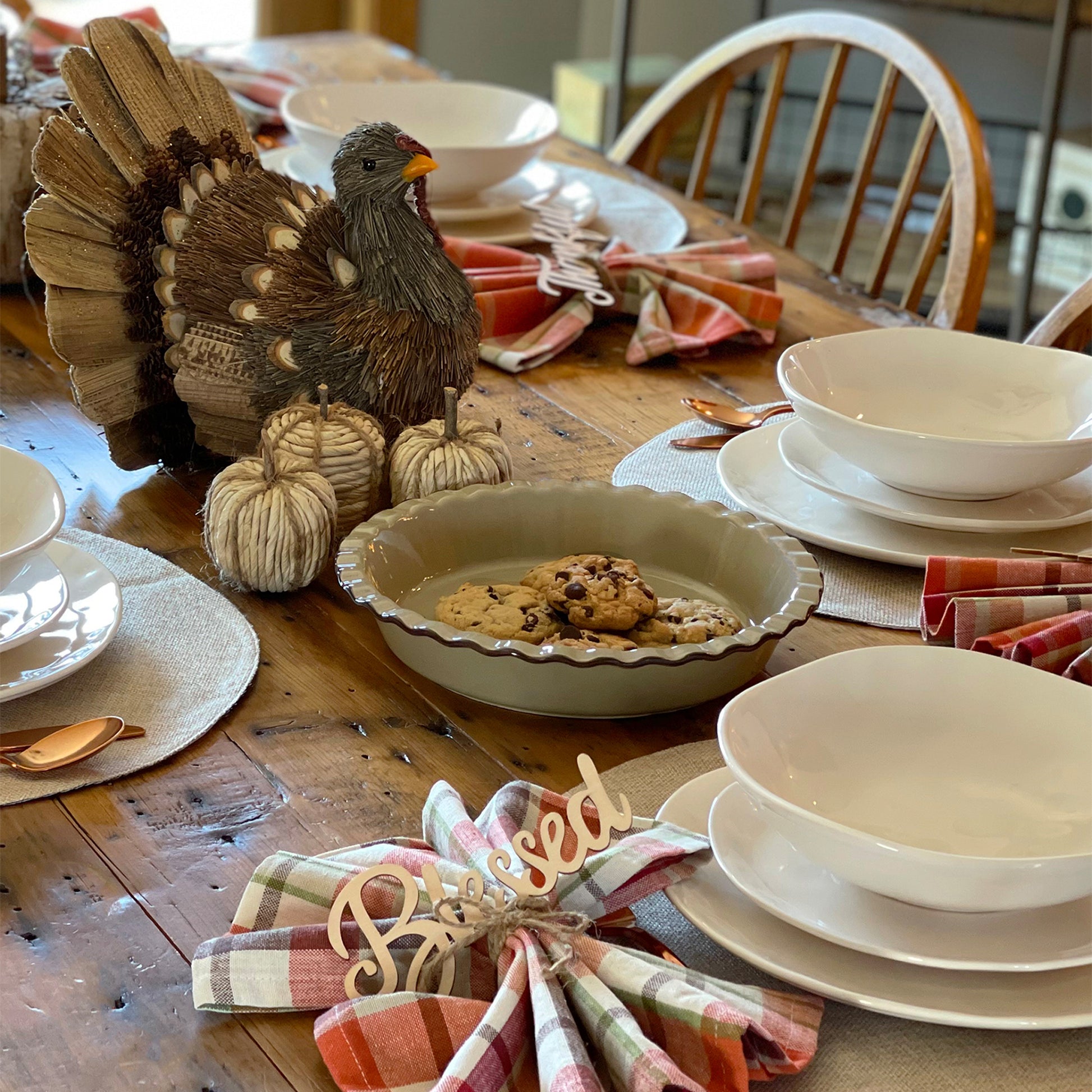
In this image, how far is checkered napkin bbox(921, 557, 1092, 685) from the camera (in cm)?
71

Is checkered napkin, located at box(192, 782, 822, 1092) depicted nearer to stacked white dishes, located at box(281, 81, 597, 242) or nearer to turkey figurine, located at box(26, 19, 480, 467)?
turkey figurine, located at box(26, 19, 480, 467)

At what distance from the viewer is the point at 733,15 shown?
180 inches

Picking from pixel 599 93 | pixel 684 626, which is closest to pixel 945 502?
pixel 684 626

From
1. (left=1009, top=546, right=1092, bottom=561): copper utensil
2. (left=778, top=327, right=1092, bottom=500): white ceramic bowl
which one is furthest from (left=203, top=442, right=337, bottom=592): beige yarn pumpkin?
(left=1009, top=546, right=1092, bottom=561): copper utensil

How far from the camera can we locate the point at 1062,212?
3.77 m

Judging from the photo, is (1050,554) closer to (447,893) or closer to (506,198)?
(447,893)

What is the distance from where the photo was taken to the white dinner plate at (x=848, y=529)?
88 centimetres

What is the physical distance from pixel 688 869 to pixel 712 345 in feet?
2.59

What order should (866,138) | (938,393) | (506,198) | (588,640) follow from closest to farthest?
(588,640) → (938,393) → (506,198) → (866,138)

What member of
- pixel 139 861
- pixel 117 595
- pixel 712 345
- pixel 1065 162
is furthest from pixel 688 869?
pixel 1065 162

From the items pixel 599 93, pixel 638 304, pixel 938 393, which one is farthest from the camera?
pixel 599 93

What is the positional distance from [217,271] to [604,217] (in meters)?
0.72

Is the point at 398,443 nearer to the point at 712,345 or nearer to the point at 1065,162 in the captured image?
the point at 712,345

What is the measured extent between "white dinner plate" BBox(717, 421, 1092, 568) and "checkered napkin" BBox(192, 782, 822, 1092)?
0.37 metres
